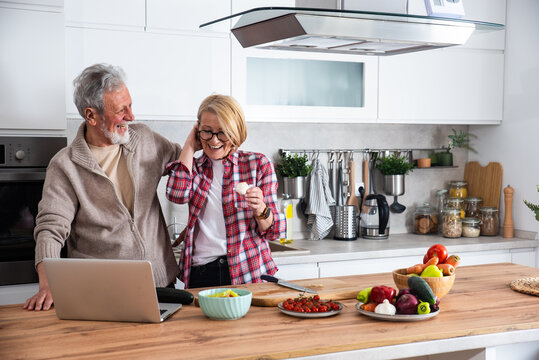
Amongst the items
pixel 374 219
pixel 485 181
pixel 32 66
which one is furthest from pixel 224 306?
pixel 485 181

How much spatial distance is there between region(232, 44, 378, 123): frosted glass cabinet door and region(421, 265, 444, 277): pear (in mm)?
1668

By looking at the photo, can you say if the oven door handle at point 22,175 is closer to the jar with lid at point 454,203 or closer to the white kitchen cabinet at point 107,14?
the white kitchen cabinet at point 107,14

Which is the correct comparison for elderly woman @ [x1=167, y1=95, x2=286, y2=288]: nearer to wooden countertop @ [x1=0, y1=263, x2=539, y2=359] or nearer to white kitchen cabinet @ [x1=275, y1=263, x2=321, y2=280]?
wooden countertop @ [x1=0, y1=263, x2=539, y2=359]

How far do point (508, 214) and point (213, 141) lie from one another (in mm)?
2506

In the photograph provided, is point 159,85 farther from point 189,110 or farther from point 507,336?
point 507,336

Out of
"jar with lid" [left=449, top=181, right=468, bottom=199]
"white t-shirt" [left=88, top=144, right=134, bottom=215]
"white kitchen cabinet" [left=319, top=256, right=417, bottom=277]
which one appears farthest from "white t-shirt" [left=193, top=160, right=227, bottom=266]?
"jar with lid" [left=449, top=181, right=468, bottom=199]

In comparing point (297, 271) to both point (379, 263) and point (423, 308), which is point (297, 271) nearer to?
point (379, 263)

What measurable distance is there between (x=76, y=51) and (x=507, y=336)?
2.38 meters

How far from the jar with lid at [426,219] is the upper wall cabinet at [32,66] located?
245cm

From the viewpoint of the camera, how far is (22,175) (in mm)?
2938

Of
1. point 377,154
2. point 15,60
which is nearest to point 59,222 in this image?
point 15,60

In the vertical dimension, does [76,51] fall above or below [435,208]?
above

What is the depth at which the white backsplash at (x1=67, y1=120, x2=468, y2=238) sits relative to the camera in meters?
3.84

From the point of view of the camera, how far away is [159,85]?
3398 mm
